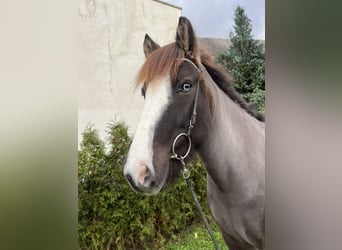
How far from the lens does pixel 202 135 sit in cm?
183

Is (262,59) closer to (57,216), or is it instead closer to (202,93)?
(202,93)

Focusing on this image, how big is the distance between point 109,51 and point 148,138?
0.49m

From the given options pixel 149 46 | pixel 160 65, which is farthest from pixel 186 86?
pixel 149 46

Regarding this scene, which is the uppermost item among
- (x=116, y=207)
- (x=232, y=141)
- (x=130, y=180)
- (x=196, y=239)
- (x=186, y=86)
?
(x=186, y=86)

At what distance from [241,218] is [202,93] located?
2.01 ft

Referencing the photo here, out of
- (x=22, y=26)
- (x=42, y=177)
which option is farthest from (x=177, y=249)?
(x=22, y=26)

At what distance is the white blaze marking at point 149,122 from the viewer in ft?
5.80

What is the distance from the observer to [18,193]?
198 cm

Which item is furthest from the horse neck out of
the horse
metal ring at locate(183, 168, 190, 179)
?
metal ring at locate(183, 168, 190, 179)

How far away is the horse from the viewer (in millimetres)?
1775

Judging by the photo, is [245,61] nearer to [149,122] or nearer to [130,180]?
[149,122]

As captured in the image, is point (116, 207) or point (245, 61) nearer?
point (245, 61)

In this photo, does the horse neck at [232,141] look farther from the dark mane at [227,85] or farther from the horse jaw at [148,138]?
the horse jaw at [148,138]

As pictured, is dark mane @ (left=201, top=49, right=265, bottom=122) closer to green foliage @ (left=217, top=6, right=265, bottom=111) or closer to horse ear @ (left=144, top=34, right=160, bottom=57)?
green foliage @ (left=217, top=6, right=265, bottom=111)
